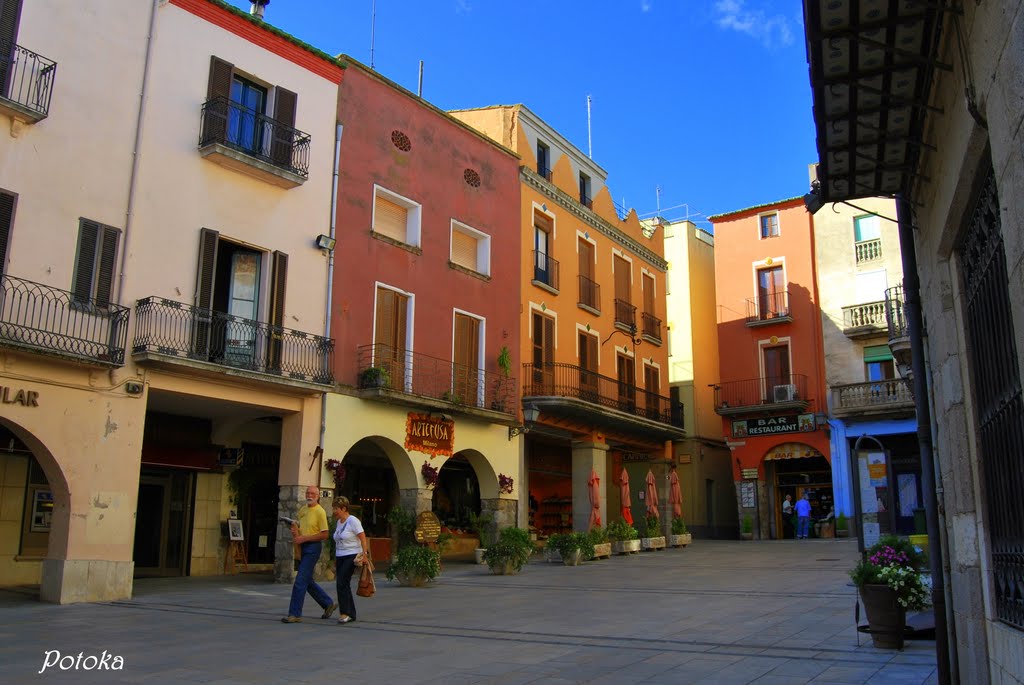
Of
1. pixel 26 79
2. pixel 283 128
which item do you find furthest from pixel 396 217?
pixel 26 79

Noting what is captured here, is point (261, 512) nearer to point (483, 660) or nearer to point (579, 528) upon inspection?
point (579, 528)

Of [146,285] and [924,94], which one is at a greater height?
[146,285]

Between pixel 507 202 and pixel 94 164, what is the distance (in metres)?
12.8

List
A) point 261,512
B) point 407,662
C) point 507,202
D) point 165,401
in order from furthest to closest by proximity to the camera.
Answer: point 507,202 → point 261,512 → point 165,401 → point 407,662

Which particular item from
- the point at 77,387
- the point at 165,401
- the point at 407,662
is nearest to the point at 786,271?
the point at 165,401

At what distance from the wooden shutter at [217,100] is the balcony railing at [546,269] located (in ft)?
37.6

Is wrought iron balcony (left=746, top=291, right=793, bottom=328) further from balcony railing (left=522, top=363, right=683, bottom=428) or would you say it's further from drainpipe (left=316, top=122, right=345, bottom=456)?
drainpipe (left=316, top=122, right=345, bottom=456)

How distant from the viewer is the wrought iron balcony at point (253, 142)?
56.5 feet

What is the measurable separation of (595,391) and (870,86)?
22778mm

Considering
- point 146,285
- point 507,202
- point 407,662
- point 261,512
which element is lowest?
point 407,662

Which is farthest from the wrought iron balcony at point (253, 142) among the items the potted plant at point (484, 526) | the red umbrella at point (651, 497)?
the red umbrella at point (651, 497)

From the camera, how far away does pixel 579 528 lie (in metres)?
26.9

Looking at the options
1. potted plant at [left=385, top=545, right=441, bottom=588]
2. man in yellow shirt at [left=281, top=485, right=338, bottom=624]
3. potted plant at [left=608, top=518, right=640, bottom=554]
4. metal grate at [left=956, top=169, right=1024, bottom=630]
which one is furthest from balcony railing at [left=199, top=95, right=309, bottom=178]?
metal grate at [left=956, top=169, right=1024, bottom=630]

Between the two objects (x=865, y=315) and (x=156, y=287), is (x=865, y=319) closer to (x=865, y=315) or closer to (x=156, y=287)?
(x=865, y=315)
